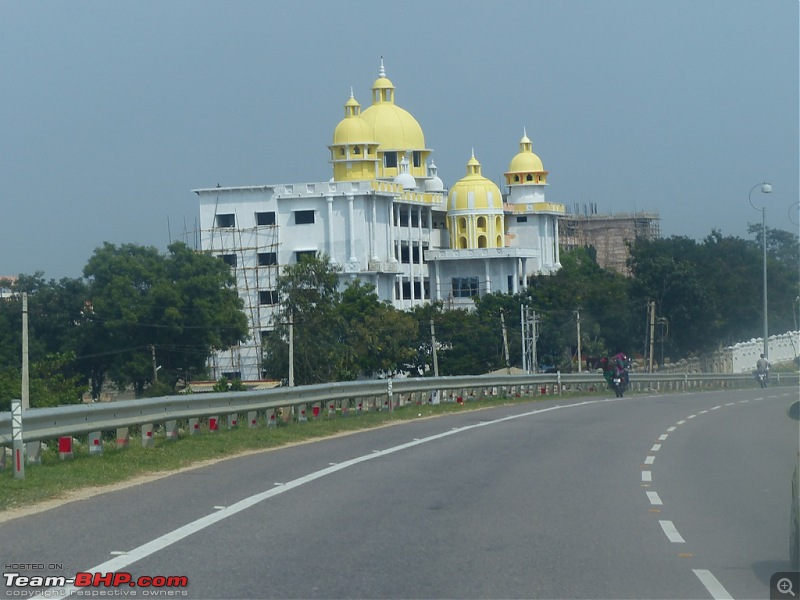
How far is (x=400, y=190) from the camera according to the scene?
105500mm

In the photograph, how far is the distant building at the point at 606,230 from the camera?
170825 mm

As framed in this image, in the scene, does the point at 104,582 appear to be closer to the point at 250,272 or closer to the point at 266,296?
the point at 266,296

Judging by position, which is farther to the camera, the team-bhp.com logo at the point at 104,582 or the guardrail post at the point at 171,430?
the guardrail post at the point at 171,430

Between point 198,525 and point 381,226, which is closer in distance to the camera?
point 198,525

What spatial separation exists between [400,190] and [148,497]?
304ft

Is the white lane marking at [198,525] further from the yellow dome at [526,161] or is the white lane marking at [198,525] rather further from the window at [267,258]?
the yellow dome at [526,161]

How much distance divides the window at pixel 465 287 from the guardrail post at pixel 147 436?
9254 cm

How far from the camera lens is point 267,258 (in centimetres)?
10162

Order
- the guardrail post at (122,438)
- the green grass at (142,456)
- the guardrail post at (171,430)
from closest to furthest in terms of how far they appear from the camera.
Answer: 1. the green grass at (142,456)
2. the guardrail post at (122,438)
3. the guardrail post at (171,430)

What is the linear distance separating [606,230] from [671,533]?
164m

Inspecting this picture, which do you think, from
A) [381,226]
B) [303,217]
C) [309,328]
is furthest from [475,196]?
[309,328]

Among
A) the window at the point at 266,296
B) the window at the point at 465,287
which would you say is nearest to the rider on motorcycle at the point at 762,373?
the window at the point at 266,296

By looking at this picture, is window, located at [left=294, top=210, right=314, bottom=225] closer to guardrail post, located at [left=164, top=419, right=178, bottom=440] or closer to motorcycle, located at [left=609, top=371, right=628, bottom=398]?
motorcycle, located at [left=609, top=371, right=628, bottom=398]

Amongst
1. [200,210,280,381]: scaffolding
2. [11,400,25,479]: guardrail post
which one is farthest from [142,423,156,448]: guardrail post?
[200,210,280,381]: scaffolding
